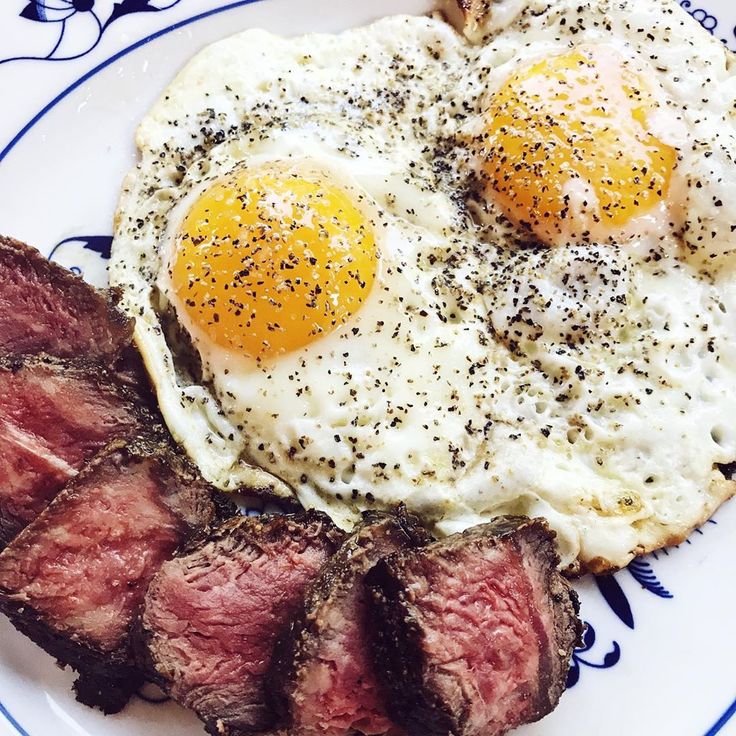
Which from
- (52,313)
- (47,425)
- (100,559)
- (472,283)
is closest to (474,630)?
(100,559)

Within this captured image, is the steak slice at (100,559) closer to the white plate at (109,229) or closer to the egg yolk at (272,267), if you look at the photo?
the white plate at (109,229)

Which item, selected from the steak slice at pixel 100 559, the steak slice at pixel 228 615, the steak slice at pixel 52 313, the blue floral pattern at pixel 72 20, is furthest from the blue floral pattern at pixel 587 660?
the blue floral pattern at pixel 72 20

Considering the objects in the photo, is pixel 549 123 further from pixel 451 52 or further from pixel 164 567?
pixel 164 567

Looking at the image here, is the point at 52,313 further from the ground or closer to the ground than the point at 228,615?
further from the ground

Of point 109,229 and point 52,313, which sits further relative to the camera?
point 109,229

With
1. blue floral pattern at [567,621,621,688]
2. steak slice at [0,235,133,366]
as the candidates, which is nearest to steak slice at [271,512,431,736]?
blue floral pattern at [567,621,621,688]

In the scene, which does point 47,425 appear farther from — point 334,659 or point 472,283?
point 472,283

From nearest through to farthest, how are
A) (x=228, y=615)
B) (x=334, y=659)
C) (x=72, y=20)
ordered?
(x=334, y=659)
(x=228, y=615)
(x=72, y=20)
